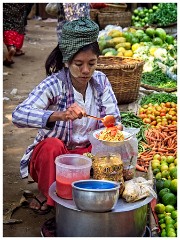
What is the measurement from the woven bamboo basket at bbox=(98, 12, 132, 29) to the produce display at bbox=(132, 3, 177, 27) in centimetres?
25

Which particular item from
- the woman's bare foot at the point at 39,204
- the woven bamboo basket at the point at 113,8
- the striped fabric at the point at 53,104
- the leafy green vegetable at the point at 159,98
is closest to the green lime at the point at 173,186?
the striped fabric at the point at 53,104

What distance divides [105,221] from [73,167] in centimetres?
37

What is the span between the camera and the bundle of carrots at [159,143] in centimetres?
480

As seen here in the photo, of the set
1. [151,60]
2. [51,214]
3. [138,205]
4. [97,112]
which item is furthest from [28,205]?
[151,60]

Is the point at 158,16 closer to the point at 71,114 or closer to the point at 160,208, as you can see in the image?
the point at 160,208

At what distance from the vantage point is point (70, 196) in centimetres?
314

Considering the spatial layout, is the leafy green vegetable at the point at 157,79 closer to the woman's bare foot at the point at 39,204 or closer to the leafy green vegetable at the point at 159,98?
the leafy green vegetable at the point at 159,98

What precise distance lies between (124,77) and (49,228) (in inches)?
125

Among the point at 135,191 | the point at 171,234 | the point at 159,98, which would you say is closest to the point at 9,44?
the point at 159,98

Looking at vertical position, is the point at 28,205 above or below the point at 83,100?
below

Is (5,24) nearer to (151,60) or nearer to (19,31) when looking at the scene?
(19,31)

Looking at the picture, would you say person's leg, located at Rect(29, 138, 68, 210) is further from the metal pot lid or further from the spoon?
the spoon

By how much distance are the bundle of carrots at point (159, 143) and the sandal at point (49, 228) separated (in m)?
1.35

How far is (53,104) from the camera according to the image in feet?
11.9
